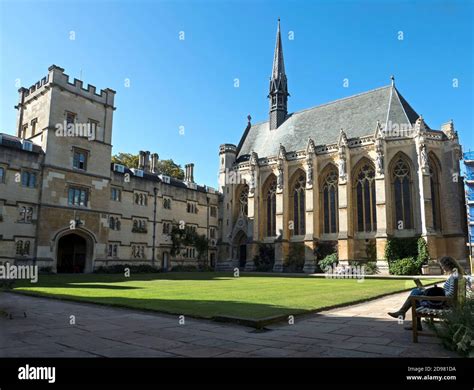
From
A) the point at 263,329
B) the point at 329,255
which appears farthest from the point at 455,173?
the point at 263,329

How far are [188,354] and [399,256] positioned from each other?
30.6m

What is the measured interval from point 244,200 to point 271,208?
13.7 ft

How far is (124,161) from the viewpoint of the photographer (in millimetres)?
48031

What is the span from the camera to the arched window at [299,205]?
128ft

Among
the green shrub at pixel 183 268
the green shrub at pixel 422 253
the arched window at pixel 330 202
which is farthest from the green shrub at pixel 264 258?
the green shrub at pixel 422 253

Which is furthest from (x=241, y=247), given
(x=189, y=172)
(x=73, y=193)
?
(x=73, y=193)

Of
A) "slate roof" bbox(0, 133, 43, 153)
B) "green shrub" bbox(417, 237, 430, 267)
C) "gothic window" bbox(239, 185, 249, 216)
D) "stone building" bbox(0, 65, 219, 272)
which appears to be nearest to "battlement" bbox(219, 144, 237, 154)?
"gothic window" bbox(239, 185, 249, 216)

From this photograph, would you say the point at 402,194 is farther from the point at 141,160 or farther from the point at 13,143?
the point at 13,143

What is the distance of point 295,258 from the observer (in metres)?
37.9

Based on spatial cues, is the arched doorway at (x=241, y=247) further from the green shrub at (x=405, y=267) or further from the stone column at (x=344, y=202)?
the green shrub at (x=405, y=267)

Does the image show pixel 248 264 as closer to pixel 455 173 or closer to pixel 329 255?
pixel 329 255

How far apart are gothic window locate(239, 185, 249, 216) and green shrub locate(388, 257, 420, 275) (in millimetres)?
18115

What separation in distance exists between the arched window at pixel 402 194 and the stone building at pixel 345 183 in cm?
8

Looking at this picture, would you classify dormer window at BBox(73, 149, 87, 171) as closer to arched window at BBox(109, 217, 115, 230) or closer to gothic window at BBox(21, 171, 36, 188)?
gothic window at BBox(21, 171, 36, 188)
